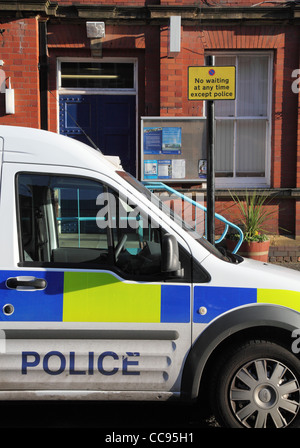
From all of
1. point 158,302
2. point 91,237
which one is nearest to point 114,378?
point 158,302

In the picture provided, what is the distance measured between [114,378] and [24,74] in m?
6.68

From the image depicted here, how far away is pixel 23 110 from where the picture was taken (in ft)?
27.7

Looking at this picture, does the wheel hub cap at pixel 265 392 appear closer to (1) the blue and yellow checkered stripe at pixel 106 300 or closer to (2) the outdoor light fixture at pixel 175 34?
(1) the blue and yellow checkered stripe at pixel 106 300

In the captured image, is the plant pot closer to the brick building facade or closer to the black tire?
the brick building facade

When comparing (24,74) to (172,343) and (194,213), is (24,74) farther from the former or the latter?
(172,343)

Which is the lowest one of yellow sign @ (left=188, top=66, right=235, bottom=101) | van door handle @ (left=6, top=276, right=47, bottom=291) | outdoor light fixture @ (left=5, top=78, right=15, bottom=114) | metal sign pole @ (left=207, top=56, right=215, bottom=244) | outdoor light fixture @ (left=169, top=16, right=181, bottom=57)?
van door handle @ (left=6, top=276, right=47, bottom=291)

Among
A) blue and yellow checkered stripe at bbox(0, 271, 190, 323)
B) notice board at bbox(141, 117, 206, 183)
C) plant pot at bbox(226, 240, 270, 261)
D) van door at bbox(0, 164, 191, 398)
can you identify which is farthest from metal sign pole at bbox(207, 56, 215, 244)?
notice board at bbox(141, 117, 206, 183)

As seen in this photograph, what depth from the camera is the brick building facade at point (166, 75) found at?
27.6ft

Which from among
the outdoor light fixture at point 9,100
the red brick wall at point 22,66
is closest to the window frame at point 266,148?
the red brick wall at point 22,66

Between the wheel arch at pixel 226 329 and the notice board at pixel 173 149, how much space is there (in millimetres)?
5758

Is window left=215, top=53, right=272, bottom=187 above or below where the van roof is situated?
above

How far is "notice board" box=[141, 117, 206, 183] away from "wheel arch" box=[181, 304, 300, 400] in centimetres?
576

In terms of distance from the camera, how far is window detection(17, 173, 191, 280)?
3.11 m
